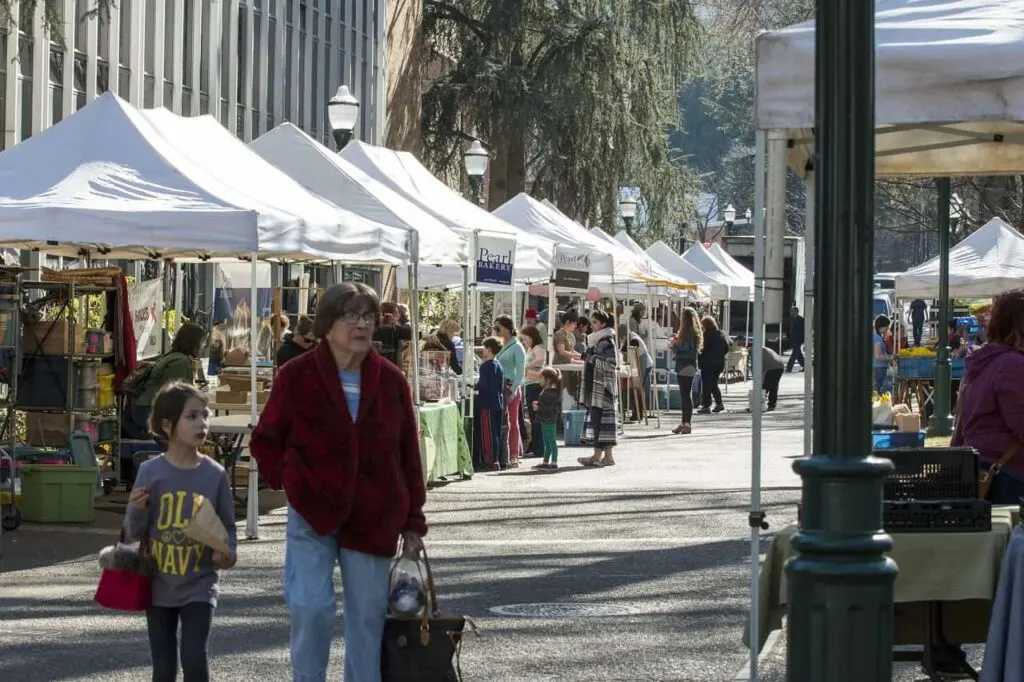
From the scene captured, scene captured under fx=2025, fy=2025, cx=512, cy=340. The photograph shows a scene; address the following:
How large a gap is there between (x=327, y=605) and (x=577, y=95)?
1393 inches

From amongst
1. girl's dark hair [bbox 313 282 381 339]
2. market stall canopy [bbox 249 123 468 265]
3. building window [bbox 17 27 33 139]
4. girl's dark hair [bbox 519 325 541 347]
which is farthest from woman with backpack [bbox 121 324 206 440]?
building window [bbox 17 27 33 139]

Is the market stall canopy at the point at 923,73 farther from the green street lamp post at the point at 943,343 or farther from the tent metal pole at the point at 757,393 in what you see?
the green street lamp post at the point at 943,343

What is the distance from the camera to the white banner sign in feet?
67.9

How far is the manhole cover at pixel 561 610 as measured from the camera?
1134 cm

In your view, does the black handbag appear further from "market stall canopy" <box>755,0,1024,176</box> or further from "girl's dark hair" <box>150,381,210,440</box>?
"market stall canopy" <box>755,0,1024,176</box>

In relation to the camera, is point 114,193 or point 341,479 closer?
point 341,479

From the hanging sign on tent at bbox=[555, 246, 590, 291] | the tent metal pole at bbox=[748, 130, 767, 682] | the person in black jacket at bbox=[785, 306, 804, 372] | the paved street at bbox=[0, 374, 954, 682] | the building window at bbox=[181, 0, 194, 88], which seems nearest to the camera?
the tent metal pole at bbox=[748, 130, 767, 682]

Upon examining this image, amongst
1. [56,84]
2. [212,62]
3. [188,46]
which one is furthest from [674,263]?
[56,84]

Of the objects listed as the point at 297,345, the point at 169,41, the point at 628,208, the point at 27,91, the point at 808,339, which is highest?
the point at 169,41

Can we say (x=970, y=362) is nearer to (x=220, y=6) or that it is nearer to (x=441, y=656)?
(x=441, y=656)

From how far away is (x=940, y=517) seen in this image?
309 inches

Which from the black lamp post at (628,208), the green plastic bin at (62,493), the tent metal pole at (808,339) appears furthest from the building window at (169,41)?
the tent metal pole at (808,339)

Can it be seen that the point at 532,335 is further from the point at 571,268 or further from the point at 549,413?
the point at 549,413

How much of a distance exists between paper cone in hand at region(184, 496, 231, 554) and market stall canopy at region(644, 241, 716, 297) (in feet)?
115
